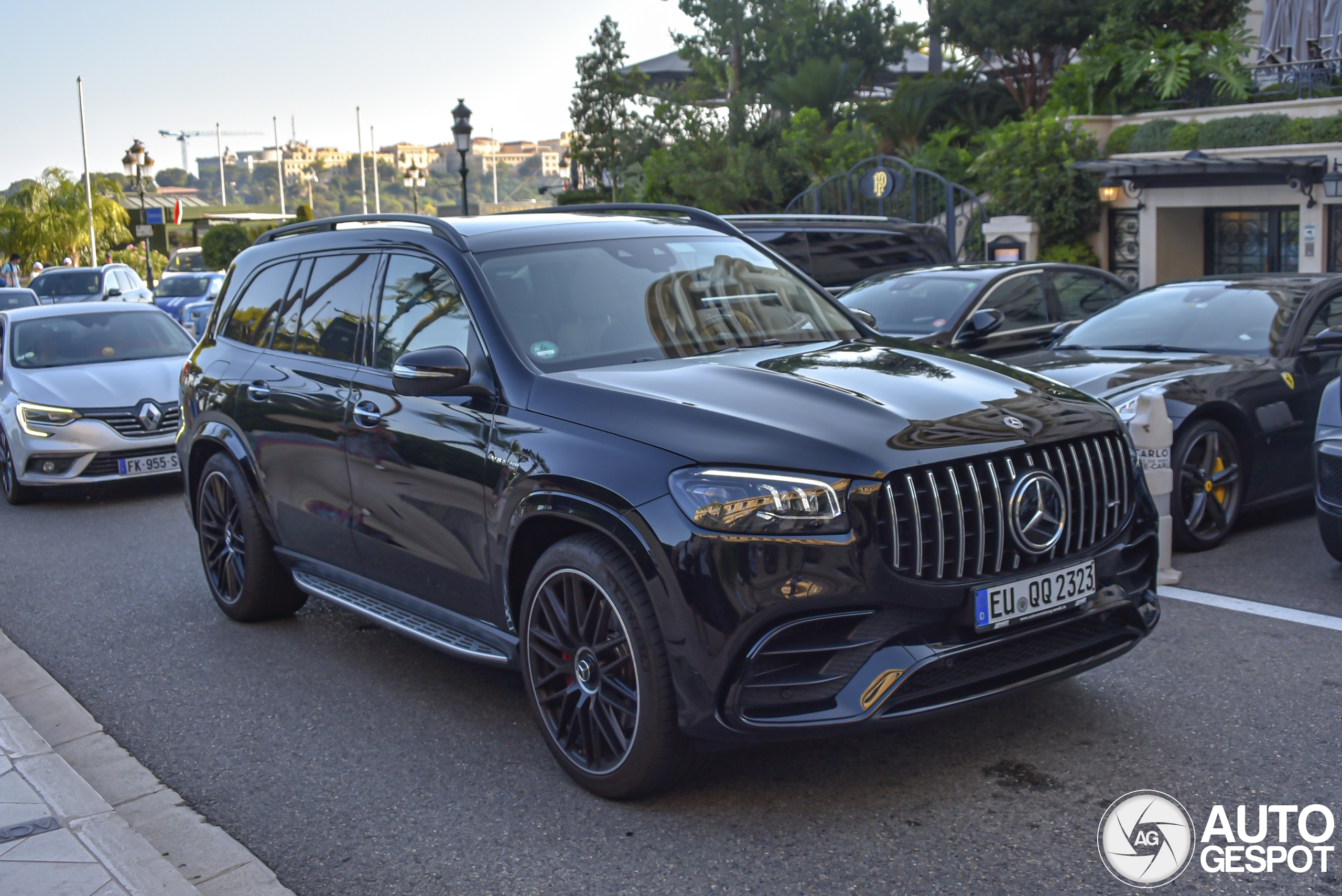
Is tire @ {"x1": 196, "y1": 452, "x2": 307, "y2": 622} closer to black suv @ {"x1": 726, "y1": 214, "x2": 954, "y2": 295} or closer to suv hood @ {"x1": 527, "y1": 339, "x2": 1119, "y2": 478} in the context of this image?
suv hood @ {"x1": 527, "y1": 339, "x2": 1119, "y2": 478}

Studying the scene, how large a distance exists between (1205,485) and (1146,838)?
3868 mm

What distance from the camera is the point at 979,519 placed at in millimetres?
3752

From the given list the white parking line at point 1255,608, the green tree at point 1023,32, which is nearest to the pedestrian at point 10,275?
the green tree at point 1023,32

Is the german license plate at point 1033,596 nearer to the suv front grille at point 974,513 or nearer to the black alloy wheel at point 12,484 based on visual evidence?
the suv front grille at point 974,513

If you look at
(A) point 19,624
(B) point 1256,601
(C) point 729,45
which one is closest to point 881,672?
(B) point 1256,601

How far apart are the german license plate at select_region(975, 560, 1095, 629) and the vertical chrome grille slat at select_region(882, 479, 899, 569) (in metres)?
0.29

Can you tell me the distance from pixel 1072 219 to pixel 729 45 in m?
15.0

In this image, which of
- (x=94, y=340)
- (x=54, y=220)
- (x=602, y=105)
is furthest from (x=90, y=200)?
(x=94, y=340)

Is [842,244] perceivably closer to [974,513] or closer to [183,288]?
[974,513]

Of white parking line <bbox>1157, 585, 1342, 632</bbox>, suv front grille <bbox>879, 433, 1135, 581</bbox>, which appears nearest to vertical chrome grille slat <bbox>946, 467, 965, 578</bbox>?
suv front grille <bbox>879, 433, 1135, 581</bbox>

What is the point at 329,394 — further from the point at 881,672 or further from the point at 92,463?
the point at 92,463

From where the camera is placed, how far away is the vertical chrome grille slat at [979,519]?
12.3 feet

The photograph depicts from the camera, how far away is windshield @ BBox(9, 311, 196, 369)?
11.4 meters

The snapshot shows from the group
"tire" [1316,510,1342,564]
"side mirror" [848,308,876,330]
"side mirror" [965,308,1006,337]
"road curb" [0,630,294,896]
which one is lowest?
"road curb" [0,630,294,896]
